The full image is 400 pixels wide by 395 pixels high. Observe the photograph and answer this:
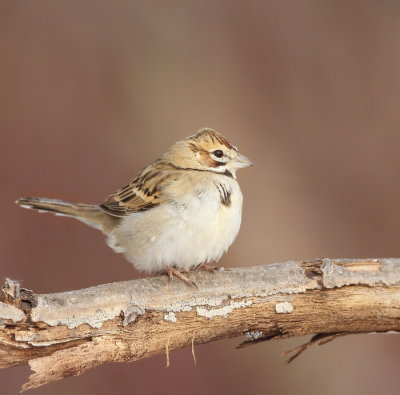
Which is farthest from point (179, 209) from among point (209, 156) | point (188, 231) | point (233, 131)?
point (233, 131)

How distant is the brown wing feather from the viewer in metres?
5.28

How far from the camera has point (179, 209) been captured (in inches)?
199

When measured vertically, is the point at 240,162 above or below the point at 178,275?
above

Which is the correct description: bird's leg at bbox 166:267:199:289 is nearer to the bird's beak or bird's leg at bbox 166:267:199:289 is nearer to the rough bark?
the rough bark

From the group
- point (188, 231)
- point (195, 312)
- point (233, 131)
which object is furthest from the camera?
point (233, 131)

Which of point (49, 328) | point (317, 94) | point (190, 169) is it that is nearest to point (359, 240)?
point (317, 94)

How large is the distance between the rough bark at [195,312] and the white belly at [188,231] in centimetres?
19

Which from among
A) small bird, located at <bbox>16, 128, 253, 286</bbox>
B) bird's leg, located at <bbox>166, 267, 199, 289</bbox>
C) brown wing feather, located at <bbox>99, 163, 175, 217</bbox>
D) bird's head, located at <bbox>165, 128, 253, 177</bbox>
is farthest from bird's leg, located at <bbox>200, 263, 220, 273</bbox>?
bird's head, located at <bbox>165, 128, 253, 177</bbox>

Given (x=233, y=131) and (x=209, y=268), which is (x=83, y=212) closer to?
(x=209, y=268)

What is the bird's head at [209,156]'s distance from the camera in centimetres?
543

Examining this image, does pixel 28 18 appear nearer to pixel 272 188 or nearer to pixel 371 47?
pixel 272 188

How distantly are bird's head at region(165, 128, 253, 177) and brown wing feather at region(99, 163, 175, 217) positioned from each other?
0.45 feet

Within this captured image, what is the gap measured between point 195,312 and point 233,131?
4.50 meters

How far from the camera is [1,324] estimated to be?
4016 millimetres
